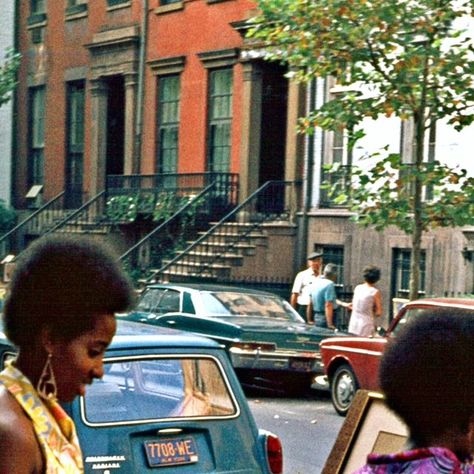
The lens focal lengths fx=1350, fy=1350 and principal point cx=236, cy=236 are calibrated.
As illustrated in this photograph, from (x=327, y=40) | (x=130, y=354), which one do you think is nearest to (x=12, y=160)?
(x=327, y=40)

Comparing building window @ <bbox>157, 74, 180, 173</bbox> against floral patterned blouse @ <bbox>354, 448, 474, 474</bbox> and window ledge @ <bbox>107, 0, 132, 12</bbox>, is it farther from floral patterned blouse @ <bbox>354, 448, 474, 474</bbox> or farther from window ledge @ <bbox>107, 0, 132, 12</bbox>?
floral patterned blouse @ <bbox>354, 448, 474, 474</bbox>

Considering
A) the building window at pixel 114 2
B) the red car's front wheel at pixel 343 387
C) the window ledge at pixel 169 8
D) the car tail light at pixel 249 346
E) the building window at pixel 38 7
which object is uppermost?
the building window at pixel 38 7

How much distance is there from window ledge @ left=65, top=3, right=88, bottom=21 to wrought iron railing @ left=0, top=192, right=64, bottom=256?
4702 mm

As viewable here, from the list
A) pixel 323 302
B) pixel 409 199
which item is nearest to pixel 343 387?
pixel 409 199

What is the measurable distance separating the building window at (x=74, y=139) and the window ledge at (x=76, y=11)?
1.75 meters

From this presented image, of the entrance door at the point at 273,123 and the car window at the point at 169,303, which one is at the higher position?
the entrance door at the point at 273,123

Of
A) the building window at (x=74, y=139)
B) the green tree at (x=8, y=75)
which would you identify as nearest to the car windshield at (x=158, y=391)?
the green tree at (x=8, y=75)

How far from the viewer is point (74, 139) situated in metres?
36.4

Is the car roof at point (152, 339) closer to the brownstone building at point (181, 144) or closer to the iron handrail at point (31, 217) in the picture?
the brownstone building at point (181, 144)

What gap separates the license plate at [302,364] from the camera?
56.0ft

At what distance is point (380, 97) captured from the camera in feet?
59.2

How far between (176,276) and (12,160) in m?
12.4

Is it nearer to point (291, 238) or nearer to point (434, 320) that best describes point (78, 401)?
point (434, 320)

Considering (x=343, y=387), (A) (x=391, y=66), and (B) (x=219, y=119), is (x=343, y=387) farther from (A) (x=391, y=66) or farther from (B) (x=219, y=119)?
(B) (x=219, y=119)
